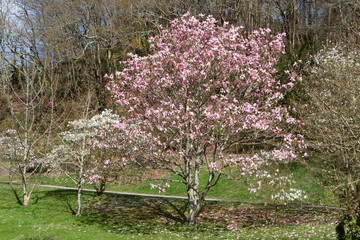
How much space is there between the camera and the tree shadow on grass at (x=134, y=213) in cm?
1470

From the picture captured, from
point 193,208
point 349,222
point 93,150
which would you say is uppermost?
point 93,150

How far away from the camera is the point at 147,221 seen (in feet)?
50.4

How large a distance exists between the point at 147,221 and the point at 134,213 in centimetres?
172

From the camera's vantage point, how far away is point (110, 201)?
19.3 m

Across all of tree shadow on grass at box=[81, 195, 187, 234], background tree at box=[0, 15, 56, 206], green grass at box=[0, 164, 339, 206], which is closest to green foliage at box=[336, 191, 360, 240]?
green grass at box=[0, 164, 339, 206]

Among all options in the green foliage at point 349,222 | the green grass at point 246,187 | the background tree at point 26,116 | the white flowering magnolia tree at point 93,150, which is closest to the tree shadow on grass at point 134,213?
the white flowering magnolia tree at point 93,150

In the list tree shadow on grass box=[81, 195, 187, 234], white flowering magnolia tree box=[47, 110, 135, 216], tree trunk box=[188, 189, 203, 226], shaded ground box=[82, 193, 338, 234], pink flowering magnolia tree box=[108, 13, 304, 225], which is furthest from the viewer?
white flowering magnolia tree box=[47, 110, 135, 216]

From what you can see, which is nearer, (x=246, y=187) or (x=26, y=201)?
(x=26, y=201)

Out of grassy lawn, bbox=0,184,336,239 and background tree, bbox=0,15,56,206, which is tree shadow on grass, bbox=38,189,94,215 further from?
background tree, bbox=0,15,56,206

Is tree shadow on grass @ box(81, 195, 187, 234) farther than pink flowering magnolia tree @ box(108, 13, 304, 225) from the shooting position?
Yes

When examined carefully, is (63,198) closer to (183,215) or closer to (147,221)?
(147,221)

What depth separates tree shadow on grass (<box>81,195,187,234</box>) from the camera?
48.2 feet

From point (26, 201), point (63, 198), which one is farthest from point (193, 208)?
point (26, 201)

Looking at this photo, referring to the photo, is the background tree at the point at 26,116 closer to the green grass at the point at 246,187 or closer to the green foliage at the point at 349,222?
the green grass at the point at 246,187
